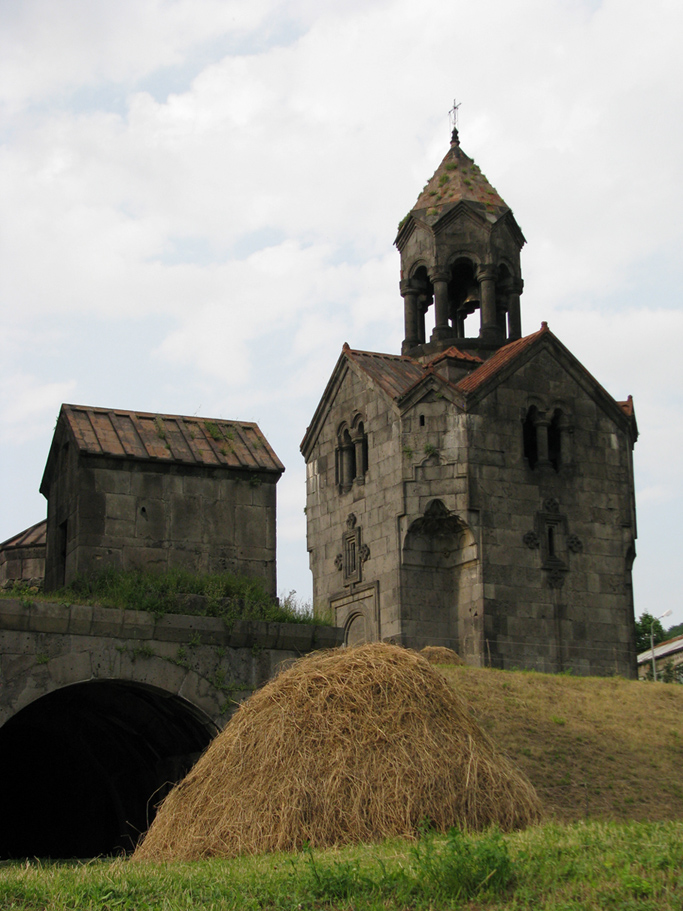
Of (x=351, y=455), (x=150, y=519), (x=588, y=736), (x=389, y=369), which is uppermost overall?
(x=389, y=369)

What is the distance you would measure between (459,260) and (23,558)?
12454 millimetres

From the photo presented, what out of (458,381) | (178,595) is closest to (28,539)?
(458,381)

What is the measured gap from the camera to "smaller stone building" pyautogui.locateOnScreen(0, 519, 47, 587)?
29.7 meters

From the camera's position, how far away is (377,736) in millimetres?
10812

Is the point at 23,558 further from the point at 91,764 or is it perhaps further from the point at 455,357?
the point at 91,764

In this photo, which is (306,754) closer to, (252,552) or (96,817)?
(252,552)

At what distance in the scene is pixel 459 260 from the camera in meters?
30.4

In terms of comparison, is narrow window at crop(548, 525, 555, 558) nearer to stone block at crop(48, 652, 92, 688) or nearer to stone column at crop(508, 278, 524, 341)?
stone column at crop(508, 278, 524, 341)

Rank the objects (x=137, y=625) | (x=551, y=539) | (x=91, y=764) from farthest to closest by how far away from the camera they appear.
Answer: (x=551, y=539), (x=91, y=764), (x=137, y=625)

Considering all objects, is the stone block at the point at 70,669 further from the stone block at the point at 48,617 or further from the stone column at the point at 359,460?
the stone column at the point at 359,460

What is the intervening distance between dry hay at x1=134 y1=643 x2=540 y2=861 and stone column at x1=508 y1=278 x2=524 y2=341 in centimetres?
1982

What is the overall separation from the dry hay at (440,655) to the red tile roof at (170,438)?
8598mm

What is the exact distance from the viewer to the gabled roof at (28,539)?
30.2 meters

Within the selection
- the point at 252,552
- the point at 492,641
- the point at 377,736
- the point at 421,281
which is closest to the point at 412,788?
the point at 377,736
